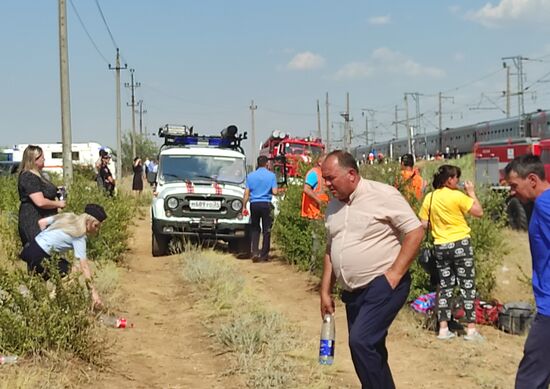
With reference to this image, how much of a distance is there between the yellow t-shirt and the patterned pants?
0.08m

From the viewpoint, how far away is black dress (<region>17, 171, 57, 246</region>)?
24.1 feet

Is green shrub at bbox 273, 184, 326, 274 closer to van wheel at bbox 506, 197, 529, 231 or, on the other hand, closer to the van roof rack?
the van roof rack

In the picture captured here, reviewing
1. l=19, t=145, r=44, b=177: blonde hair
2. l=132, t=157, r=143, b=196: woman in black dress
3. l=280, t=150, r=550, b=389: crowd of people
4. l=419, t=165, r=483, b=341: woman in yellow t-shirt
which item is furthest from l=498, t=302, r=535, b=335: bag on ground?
l=132, t=157, r=143, b=196: woman in black dress

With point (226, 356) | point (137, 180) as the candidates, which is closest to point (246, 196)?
point (226, 356)

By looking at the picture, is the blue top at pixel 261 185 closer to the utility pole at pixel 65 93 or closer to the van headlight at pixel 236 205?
the van headlight at pixel 236 205

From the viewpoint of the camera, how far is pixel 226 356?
6559mm

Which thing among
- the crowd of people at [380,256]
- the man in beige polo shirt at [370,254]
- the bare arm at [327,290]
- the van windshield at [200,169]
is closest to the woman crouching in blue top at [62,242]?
the bare arm at [327,290]

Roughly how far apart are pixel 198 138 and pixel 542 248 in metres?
11.8

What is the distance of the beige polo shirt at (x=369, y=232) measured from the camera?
462 centimetres

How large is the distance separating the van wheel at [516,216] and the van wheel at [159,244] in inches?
359

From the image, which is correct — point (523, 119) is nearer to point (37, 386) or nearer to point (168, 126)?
point (168, 126)

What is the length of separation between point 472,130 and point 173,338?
124ft

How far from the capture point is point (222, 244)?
1505 cm

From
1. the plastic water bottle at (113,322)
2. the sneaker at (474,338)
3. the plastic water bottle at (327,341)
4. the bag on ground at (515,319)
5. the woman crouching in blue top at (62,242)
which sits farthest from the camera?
the bag on ground at (515,319)
